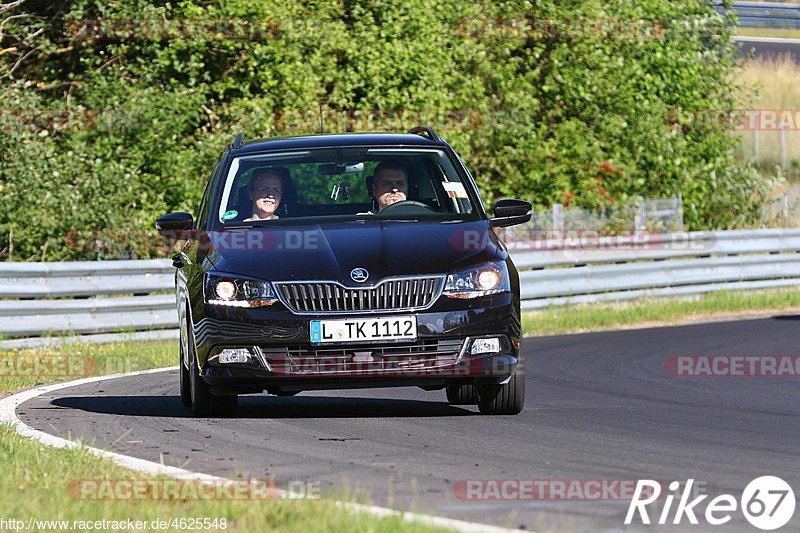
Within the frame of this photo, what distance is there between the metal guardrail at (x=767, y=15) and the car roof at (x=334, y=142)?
47.1 m

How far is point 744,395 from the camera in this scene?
1019 centimetres

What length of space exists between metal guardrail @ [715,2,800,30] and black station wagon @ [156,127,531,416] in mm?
48346

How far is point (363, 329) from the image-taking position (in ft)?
27.0

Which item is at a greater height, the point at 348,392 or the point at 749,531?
the point at 749,531

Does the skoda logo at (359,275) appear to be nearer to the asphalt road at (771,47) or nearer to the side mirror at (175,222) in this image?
the side mirror at (175,222)

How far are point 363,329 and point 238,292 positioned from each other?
73 centimetres

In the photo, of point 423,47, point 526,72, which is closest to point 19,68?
point 423,47

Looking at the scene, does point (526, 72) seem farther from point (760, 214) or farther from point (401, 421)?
point (401, 421)

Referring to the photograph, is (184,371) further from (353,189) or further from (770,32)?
(770,32)

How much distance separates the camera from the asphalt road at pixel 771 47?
47.1 m

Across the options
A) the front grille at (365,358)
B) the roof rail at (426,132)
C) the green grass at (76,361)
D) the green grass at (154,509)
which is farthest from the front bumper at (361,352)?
the green grass at (76,361)

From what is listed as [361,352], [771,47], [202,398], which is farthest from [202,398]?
[771,47]

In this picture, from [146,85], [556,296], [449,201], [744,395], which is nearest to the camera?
[449,201]

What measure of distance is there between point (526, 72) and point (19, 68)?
863 cm
